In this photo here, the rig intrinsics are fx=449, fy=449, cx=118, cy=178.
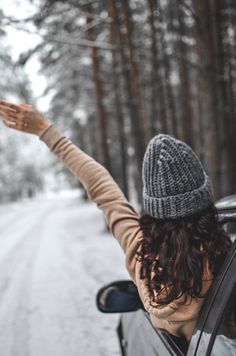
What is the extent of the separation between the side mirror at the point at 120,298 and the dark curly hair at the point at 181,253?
0.86 meters

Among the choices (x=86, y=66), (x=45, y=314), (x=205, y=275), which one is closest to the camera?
(x=205, y=275)

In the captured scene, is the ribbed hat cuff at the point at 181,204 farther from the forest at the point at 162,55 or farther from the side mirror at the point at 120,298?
the forest at the point at 162,55

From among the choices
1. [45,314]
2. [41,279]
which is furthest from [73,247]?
[45,314]

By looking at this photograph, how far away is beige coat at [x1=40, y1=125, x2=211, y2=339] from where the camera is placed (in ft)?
6.18

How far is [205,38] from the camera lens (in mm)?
8664

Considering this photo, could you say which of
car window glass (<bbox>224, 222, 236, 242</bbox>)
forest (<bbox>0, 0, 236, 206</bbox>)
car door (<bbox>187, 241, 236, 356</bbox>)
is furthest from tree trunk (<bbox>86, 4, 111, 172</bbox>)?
car door (<bbox>187, 241, 236, 356</bbox>)

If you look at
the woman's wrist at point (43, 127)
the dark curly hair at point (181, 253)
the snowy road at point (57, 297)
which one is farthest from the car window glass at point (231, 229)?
the snowy road at point (57, 297)

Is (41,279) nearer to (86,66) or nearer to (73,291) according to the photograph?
(73,291)

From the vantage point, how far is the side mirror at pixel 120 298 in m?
2.79

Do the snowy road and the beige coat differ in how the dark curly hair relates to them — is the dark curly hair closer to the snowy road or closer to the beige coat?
the beige coat

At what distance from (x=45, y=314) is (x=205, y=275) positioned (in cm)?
580

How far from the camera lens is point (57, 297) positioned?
8.36 meters

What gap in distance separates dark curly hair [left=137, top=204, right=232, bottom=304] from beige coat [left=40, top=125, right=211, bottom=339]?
58mm

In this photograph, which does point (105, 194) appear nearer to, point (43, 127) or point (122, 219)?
point (122, 219)
